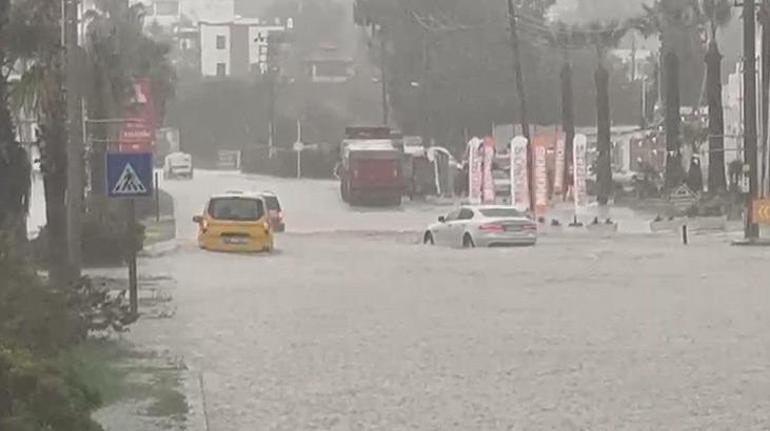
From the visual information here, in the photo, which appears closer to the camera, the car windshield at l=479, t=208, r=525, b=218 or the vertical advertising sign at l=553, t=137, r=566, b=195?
the car windshield at l=479, t=208, r=525, b=218

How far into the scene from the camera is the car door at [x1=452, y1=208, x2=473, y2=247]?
5256 cm

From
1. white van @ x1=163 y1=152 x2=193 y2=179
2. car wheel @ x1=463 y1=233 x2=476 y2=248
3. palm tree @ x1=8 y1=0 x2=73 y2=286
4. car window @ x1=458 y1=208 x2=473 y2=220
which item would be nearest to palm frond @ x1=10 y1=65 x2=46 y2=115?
palm tree @ x1=8 y1=0 x2=73 y2=286

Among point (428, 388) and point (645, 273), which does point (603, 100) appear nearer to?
point (645, 273)

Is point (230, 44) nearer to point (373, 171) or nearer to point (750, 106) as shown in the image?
point (373, 171)

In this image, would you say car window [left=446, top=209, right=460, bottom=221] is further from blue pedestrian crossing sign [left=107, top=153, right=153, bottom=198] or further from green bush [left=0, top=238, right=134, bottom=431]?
green bush [left=0, top=238, right=134, bottom=431]

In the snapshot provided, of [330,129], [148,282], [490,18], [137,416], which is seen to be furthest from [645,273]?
[330,129]

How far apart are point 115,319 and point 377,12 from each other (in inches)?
3533

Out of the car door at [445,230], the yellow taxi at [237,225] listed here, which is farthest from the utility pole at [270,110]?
the yellow taxi at [237,225]

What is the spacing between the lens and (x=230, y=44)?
17838 centimetres

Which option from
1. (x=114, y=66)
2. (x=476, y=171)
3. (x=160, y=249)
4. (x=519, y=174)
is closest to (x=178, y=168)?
(x=476, y=171)

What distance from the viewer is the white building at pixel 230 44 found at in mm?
175125

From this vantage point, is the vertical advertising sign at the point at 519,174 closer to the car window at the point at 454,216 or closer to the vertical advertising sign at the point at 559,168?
the vertical advertising sign at the point at 559,168

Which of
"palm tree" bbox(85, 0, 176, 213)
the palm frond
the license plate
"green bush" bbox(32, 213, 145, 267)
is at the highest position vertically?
"palm tree" bbox(85, 0, 176, 213)

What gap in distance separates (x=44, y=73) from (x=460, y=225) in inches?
1155
